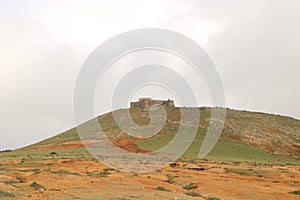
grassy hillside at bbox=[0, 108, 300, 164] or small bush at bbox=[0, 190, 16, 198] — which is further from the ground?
grassy hillside at bbox=[0, 108, 300, 164]

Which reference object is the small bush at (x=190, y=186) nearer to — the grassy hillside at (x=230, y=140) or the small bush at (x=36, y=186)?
the small bush at (x=36, y=186)

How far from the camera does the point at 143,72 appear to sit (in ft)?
119

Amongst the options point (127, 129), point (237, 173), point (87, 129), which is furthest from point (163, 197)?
point (87, 129)

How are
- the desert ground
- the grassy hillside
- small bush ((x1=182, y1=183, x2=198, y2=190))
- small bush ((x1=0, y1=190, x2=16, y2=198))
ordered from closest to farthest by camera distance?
small bush ((x1=0, y1=190, x2=16, y2=198)) → the desert ground → small bush ((x1=182, y1=183, x2=198, y2=190)) → the grassy hillside

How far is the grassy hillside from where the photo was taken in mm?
74625

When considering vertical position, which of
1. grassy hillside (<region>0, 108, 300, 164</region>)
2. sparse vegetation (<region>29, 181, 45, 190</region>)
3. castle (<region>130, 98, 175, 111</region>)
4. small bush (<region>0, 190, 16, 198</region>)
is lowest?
small bush (<region>0, 190, 16, 198</region>)

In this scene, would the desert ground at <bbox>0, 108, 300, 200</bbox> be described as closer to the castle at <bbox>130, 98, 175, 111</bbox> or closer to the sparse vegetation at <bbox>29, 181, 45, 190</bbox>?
the sparse vegetation at <bbox>29, 181, 45, 190</bbox>

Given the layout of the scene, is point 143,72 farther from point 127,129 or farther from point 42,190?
point 127,129

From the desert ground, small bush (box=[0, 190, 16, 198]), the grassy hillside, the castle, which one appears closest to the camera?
small bush (box=[0, 190, 16, 198])

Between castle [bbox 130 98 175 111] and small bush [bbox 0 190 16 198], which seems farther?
castle [bbox 130 98 175 111]

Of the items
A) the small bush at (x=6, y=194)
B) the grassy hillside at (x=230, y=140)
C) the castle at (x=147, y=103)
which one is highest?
the castle at (x=147, y=103)

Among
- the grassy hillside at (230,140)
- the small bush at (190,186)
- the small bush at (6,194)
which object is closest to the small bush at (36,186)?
the small bush at (6,194)

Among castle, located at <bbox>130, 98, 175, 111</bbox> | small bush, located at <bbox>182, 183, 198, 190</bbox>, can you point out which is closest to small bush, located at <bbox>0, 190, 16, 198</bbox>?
small bush, located at <bbox>182, 183, 198, 190</bbox>

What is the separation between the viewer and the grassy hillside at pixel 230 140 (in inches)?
2938
